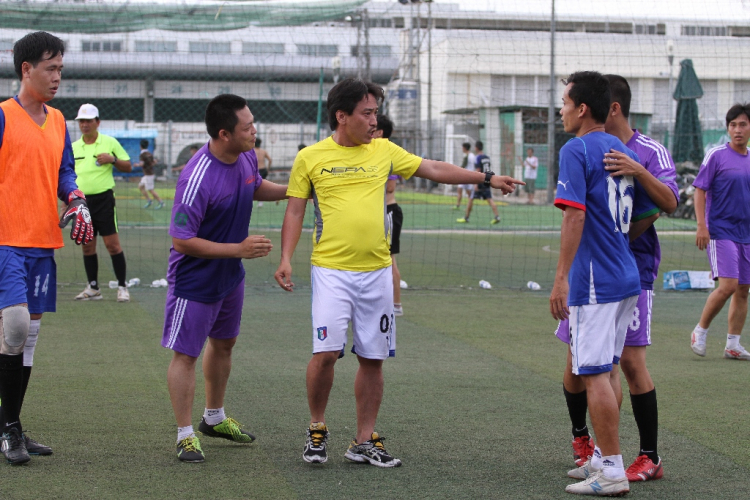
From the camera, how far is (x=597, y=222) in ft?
13.6

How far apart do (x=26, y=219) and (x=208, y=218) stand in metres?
0.91

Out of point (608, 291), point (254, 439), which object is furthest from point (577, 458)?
point (254, 439)

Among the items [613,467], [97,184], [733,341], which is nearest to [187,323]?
[613,467]

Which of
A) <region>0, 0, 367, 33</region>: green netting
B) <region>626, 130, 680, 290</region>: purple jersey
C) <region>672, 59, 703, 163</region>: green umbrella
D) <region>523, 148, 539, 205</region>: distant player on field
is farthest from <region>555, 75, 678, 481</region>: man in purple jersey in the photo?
<region>523, 148, 539, 205</region>: distant player on field

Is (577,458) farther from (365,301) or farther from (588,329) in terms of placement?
(365,301)

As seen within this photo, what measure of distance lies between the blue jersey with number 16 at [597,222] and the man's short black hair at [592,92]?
0.39ft

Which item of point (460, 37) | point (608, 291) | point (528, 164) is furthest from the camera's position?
point (528, 164)

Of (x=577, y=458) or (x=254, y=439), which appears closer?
(x=577, y=458)

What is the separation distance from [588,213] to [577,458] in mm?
1303

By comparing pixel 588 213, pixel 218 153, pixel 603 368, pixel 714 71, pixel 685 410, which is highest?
pixel 714 71

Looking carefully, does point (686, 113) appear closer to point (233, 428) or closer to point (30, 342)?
point (233, 428)

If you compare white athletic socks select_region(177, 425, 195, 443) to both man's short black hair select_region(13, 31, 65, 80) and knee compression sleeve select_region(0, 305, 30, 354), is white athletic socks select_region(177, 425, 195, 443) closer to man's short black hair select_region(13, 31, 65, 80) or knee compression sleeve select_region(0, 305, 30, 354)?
knee compression sleeve select_region(0, 305, 30, 354)

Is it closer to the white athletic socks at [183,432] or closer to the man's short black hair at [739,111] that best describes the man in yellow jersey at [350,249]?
the white athletic socks at [183,432]

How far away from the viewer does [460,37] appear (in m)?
17.6
